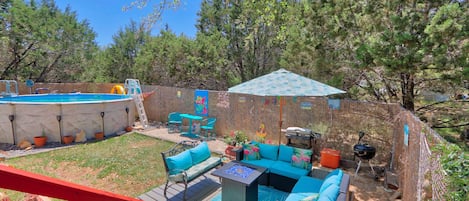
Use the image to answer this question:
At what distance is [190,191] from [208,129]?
4320 mm

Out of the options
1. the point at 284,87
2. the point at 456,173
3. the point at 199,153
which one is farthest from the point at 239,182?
the point at 456,173

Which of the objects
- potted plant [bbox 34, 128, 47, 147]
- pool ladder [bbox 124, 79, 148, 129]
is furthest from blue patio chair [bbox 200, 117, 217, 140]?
potted plant [bbox 34, 128, 47, 147]

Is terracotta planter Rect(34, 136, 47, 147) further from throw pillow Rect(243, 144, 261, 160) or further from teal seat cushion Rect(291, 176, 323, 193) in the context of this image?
teal seat cushion Rect(291, 176, 323, 193)

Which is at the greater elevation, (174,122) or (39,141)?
(174,122)

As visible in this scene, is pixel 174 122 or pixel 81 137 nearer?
pixel 81 137

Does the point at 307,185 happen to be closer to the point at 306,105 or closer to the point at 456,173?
the point at 456,173

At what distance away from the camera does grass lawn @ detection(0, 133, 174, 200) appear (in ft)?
17.1

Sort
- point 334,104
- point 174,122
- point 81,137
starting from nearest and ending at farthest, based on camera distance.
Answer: point 334,104 → point 81,137 → point 174,122

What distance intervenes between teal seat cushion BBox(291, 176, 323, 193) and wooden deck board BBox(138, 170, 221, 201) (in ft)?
5.70

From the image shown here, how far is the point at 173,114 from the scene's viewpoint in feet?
33.1

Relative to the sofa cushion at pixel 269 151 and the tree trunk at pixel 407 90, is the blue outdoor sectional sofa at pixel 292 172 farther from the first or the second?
the tree trunk at pixel 407 90

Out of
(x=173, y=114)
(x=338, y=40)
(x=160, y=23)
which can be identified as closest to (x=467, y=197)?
(x=160, y=23)

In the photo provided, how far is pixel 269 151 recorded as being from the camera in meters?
5.47

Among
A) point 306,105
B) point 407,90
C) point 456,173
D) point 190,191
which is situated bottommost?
point 190,191
